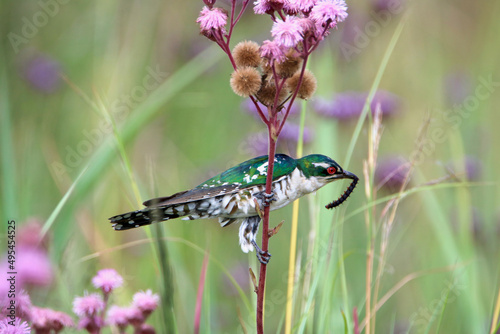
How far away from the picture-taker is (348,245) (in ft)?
14.7

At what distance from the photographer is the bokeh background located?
9.96ft

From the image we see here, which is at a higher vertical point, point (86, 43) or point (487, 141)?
point (86, 43)

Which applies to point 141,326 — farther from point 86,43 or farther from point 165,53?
point 165,53

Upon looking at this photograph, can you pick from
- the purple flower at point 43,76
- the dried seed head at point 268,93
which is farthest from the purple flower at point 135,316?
the purple flower at point 43,76

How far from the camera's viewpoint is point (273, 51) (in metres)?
1.70

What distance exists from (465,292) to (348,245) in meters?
1.42

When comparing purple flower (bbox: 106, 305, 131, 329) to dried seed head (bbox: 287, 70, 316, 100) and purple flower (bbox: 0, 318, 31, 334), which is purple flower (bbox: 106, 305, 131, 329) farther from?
dried seed head (bbox: 287, 70, 316, 100)

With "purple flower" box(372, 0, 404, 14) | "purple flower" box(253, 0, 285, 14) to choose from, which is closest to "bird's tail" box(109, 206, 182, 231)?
"purple flower" box(253, 0, 285, 14)

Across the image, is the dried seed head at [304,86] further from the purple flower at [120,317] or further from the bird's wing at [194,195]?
the purple flower at [120,317]

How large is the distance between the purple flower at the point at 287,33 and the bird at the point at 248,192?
431mm

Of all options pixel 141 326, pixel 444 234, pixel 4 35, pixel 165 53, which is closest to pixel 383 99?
pixel 444 234

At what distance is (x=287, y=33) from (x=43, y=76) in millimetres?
4078

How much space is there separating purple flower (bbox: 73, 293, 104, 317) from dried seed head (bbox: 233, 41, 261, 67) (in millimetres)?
839

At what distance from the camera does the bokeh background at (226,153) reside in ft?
9.96
